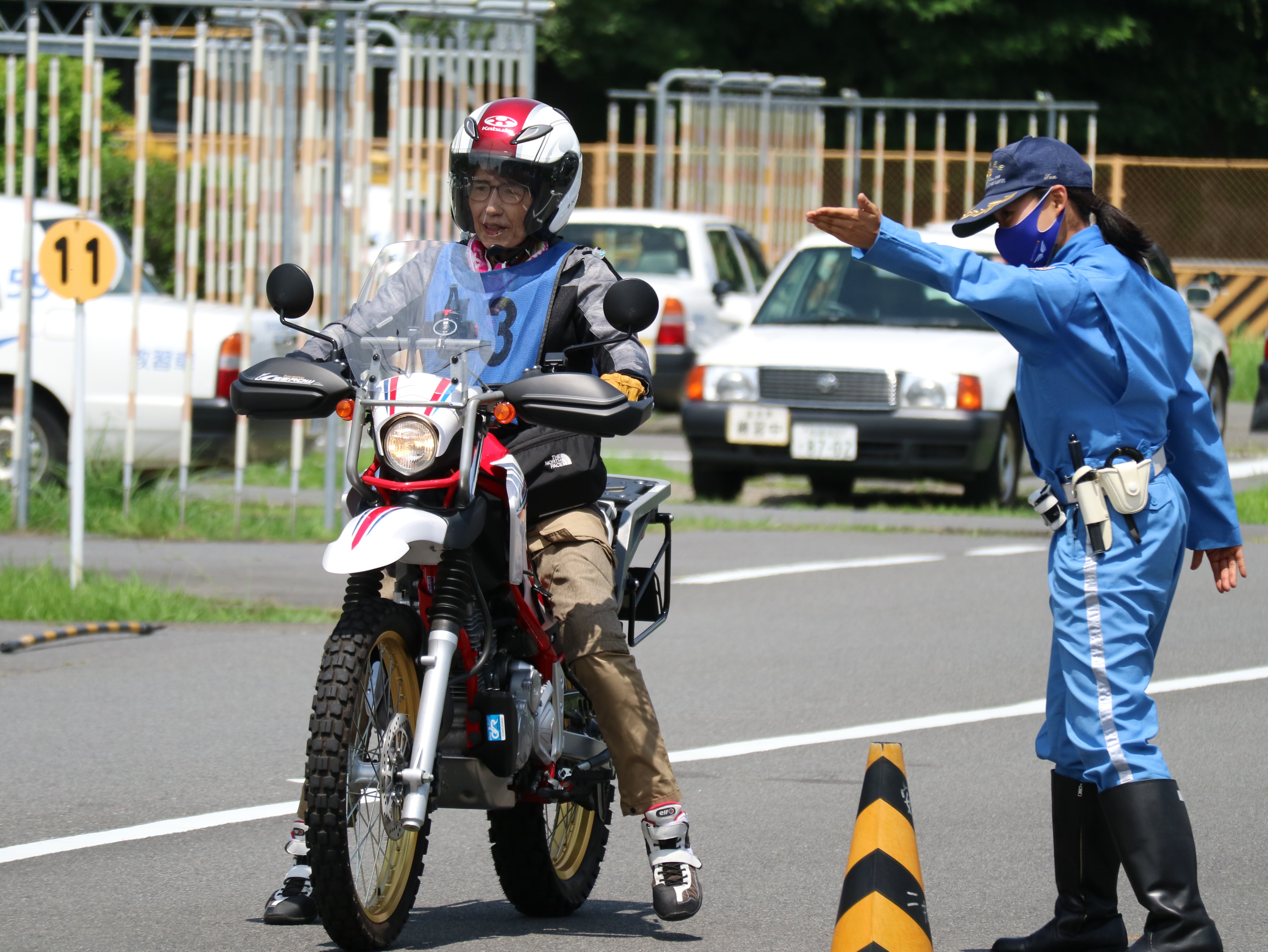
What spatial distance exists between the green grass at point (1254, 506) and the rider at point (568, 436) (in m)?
9.45

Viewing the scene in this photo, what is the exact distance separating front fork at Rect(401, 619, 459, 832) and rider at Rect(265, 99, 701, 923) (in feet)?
1.55

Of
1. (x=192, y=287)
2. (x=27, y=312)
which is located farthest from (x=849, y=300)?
(x=27, y=312)

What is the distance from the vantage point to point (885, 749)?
196 inches

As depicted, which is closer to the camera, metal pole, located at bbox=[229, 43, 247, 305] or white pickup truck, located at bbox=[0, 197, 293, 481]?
white pickup truck, located at bbox=[0, 197, 293, 481]

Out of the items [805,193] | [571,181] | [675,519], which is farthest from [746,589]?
[805,193]

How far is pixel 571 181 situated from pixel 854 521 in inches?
345

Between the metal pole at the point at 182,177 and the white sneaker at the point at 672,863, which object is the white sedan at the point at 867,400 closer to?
the metal pole at the point at 182,177

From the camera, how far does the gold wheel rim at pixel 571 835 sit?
5496mm

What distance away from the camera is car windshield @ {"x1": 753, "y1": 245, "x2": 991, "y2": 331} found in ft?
48.7

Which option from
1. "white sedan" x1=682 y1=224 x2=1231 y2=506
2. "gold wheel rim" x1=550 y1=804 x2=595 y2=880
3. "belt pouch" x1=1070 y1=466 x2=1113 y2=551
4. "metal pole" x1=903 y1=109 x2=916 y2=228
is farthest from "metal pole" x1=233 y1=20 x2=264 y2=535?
"metal pole" x1=903 y1=109 x2=916 y2=228

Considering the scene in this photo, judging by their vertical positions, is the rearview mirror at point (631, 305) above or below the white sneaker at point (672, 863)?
above

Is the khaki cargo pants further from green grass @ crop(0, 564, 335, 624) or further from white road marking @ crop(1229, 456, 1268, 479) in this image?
white road marking @ crop(1229, 456, 1268, 479)

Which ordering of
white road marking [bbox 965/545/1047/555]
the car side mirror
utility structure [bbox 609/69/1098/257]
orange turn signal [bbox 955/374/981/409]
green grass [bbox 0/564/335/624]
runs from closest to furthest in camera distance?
green grass [bbox 0/564/335/624] → white road marking [bbox 965/545/1047/555] → orange turn signal [bbox 955/374/981/409] → the car side mirror → utility structure [bbox 609/69/1098/257]

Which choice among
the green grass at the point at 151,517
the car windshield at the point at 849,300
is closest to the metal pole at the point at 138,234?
the green grass at the point at 151,517
